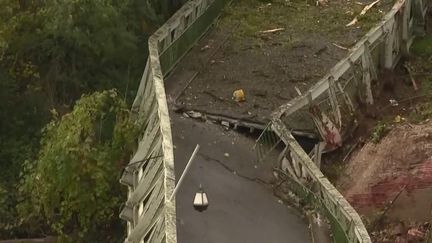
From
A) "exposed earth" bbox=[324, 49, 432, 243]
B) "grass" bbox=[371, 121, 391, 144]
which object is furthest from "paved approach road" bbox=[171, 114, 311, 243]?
"grass" bbox=[371, 121, 391, 144]

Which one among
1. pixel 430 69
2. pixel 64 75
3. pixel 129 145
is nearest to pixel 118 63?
pixel 64 75

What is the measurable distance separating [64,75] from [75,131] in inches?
128

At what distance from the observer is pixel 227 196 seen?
11344mm

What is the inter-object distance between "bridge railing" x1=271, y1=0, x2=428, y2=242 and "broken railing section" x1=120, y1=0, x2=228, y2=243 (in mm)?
1689

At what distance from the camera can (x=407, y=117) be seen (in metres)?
15.4

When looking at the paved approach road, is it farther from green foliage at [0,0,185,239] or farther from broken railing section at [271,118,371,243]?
green foliage at [0,0,185,239]

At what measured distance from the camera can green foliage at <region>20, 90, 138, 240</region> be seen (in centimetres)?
1353

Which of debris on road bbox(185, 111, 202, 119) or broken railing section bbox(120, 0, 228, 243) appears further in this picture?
debris on road bbox(185, 111, 202, 119)

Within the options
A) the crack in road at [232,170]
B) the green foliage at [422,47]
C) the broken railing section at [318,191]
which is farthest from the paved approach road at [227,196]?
the green foliage at [422,47]

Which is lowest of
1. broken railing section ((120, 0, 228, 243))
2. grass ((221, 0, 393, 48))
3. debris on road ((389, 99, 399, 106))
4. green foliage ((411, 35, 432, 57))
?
green foliage ((411, 35, 432, 57))

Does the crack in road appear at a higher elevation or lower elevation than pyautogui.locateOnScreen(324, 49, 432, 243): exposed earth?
higher

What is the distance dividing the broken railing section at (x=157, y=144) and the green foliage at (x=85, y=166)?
2.00 ft

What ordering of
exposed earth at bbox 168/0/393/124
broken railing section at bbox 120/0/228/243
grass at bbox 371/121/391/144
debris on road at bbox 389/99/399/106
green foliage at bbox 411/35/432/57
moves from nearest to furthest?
broken railing section at bbox 120/0/228/243 → exposed earth at bbox 168/0/393/124 → grass at bbox 371/121/391/144 → debris on road at bbox 389/99/399/106 → green foliage at bbox 411/35/432/57

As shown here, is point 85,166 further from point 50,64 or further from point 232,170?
point 50,64
